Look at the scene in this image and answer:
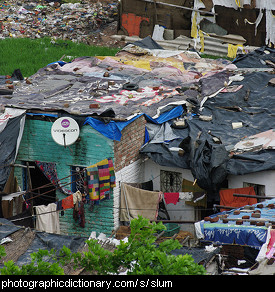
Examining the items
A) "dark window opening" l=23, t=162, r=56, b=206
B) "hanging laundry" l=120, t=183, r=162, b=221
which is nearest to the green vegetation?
"hanging laundry" l=120, t=183, r=162, b=221

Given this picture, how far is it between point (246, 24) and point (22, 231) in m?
20.3

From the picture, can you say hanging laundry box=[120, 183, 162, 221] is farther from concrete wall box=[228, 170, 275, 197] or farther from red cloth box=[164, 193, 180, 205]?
concrete wall box=[228, 170, 275, 197]

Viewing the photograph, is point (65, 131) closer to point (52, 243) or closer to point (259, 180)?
point (52, 243)

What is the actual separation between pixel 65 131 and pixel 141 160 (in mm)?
2753

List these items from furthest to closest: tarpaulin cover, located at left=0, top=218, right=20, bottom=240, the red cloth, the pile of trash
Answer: the pile of trash
the red cloth
tarpaulin cover, located at left=0, top=218, right=20, bottom=240

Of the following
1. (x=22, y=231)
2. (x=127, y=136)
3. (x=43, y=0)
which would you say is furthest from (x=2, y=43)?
(x=22, y=231)

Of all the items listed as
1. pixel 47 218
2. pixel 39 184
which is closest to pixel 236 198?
pixel 47 218

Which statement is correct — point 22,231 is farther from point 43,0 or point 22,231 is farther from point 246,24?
point 43,0

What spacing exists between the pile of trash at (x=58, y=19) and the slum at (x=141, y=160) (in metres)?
11.9

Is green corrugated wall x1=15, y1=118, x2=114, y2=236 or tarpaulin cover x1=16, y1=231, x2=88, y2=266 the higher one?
green corrugated wall x1=15, y1=118, x2=114, y2=236

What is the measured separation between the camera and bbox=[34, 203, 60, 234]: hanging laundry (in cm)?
1714

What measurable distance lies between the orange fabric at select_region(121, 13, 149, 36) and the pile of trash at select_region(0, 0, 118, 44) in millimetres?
1512

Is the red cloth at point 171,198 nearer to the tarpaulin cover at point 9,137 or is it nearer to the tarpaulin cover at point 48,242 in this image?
the tarpaulin cover at point 9,137

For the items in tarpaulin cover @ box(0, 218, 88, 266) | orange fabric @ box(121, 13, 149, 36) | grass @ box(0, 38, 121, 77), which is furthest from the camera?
orange fabric @ box(121, 13, 149, 36)
